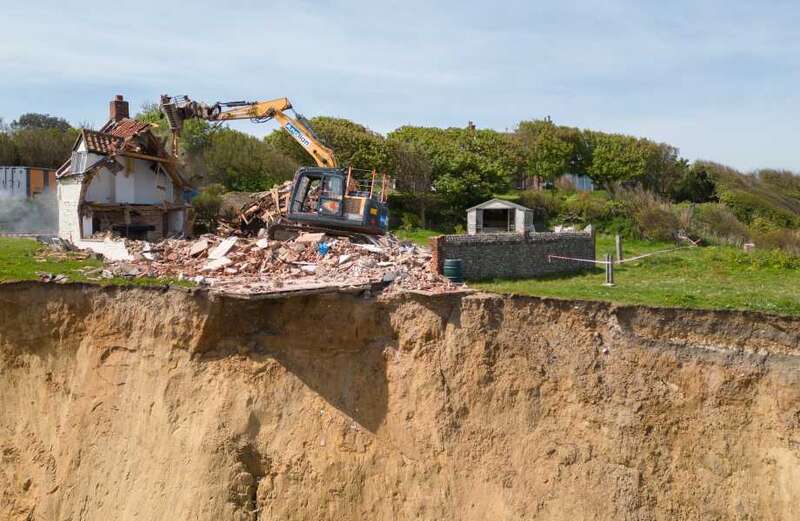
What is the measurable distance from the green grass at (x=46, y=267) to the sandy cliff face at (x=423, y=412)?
28.0 inches

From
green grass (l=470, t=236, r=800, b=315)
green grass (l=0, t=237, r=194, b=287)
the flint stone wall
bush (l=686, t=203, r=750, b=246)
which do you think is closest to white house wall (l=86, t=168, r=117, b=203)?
green grass (l=0, t=237, r=194, b=287)

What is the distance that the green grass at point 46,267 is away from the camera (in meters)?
14.7

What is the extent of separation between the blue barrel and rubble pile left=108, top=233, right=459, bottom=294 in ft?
1.03

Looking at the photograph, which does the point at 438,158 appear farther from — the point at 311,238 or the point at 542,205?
the point at 311,238

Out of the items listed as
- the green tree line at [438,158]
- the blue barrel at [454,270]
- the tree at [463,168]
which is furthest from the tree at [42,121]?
the blue barrel at [454,270]

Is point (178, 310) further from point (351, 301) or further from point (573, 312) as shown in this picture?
point (573, 312)

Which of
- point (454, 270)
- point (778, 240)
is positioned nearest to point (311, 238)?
point (454, 270)

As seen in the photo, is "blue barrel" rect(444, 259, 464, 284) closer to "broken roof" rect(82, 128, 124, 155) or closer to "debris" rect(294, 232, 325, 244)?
"debris" rect(294, 232, 325, 244)

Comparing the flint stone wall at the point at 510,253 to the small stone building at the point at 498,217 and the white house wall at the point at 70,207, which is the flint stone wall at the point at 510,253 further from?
the white house wall at the point at 70,207

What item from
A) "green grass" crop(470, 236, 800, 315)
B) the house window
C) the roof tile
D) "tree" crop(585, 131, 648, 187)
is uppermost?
"tree" crop(585, 131, 648, 187)

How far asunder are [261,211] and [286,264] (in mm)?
7146

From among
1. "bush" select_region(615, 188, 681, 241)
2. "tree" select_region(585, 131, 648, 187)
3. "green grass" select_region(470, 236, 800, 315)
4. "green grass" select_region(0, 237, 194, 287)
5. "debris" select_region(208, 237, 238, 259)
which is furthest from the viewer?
"tree" select_region(585, 131, 648, 187)

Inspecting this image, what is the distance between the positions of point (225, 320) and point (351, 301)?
8.38 ft

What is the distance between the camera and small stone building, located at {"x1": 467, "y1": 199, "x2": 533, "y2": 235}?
2931 cm
